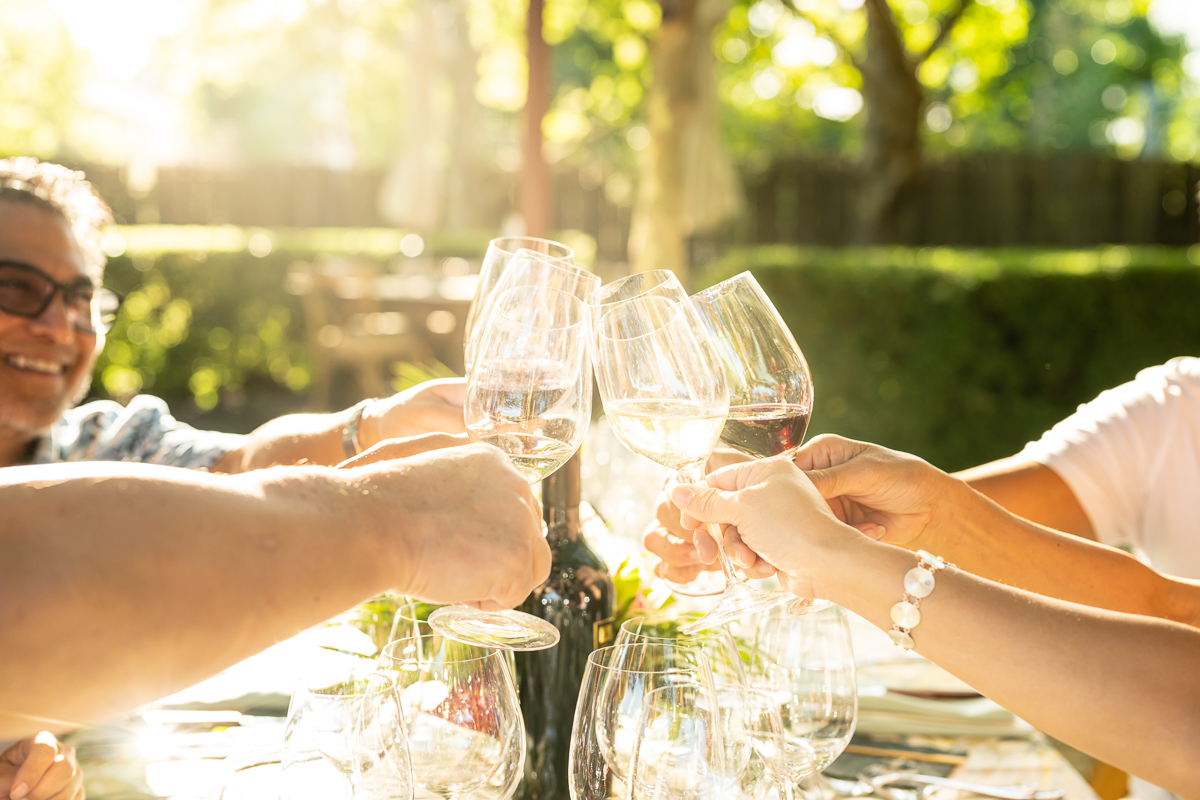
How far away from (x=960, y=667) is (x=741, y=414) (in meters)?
0.44

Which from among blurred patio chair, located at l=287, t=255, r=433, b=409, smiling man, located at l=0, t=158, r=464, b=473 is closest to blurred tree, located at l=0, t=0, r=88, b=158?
blurred patio chair, located at l=287, t=255, r=433, b=409

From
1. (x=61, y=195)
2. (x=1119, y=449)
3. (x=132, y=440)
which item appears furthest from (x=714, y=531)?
(x=61, y=195)

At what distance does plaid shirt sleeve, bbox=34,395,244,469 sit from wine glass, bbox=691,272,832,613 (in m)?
1.51

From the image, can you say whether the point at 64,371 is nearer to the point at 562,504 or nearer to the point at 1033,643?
the point at 562,504

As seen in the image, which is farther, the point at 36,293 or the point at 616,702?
the point at 36,293

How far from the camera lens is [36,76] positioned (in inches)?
910

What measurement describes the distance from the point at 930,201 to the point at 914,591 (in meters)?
15.0

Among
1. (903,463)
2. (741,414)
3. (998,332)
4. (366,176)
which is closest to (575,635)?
(741,414)

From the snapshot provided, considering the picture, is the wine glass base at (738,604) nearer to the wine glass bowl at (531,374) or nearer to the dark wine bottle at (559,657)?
the dark wine bottle at (559,657)

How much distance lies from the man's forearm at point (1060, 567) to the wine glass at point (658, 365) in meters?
0.59

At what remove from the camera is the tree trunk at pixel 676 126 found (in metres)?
7.00

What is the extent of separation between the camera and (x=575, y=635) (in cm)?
134

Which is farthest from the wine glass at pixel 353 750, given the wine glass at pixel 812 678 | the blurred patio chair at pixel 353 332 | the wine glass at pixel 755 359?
the blurred patio chair at pixel 353 332

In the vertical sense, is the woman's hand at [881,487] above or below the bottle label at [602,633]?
above
